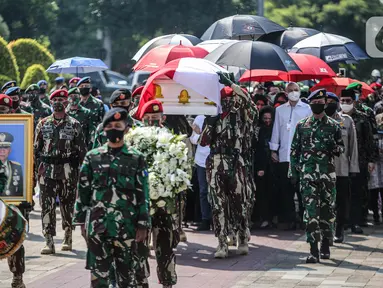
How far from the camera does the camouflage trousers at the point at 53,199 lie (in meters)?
14.0

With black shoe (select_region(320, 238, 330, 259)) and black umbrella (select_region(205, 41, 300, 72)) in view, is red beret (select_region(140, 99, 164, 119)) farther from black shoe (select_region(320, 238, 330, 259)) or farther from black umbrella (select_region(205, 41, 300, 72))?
black umbrella (select_region(205, 41, 300, 72))

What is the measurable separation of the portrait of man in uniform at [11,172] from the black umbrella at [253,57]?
5.48 metres

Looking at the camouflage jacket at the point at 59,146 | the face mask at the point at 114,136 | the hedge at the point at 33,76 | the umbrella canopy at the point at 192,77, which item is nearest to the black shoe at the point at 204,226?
the camouflage jacket at the point at 59,146

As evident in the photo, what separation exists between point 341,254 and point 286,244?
116 centimetres

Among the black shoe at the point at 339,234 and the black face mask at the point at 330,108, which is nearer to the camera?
the black face mask at the point at 330,108

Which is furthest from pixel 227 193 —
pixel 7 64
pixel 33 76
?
pixel 33 76

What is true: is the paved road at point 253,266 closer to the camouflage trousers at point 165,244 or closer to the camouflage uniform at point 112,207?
the camouflage trousers at point 165,244

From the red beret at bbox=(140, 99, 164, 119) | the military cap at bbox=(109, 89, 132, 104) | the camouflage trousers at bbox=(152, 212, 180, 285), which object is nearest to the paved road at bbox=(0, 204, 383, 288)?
the camouflage trousers at bbox=(152, 212, 180, 285)

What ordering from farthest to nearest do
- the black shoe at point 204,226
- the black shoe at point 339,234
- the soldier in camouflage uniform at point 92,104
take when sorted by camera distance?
the soldier in camouflage uniform at point 92,104
the black shoe at point 204,226
the black shoe at point 339,234

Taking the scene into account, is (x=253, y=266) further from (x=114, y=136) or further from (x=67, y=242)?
(x=114, y=136)

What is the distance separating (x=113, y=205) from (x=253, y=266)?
168 inches

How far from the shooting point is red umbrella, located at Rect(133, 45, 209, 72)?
16391mm

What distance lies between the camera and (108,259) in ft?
29.9

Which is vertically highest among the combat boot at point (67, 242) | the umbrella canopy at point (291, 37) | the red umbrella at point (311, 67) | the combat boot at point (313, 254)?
the umbrella canopy at point (291, 37)
